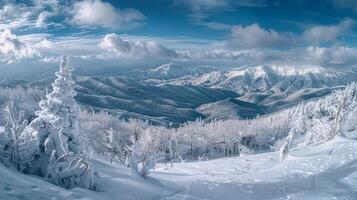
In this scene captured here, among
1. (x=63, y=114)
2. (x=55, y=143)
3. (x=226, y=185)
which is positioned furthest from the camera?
(x=226, y=185)

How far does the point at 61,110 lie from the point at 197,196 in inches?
382

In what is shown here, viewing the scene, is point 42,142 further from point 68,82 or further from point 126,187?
point 126,187

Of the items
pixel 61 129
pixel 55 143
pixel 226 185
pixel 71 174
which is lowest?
pixel 226 185

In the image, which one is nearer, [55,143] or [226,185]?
[55,143]

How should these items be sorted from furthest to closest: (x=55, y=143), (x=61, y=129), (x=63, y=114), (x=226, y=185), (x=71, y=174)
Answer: (x=226, y=185), (x=63, y=114), (x=55, y=143), (x=61, y=129), (x=71, y=174)

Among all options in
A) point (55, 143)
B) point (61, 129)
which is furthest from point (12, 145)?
point (61, 129)

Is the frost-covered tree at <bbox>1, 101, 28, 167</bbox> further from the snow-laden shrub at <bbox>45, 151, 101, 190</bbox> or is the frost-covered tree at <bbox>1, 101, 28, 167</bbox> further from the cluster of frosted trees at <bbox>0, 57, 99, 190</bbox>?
the snow-laden shrub at <bbox>45, 151, 101, 190</bbox>

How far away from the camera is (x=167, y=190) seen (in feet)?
77.8

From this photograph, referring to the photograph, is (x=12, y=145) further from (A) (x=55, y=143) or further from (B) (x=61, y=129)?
(B) (x=61, y=129)

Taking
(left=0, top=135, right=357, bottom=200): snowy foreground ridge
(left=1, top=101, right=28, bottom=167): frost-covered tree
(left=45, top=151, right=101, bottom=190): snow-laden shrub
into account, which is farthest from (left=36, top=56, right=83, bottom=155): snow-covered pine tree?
(left=0, top=135, right=357, bottom=200): snowy foreground ridge

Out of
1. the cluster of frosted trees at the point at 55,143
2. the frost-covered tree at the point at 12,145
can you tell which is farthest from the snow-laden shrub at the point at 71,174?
the frost-covered tree at the point at 12,145

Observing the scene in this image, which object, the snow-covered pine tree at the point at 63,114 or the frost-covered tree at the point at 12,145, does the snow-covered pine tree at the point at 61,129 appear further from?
the frost-covered tree at the point at 12,145

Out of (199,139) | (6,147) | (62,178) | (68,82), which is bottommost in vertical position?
(199,139)

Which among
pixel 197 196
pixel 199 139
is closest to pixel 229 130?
pixel 199 139
